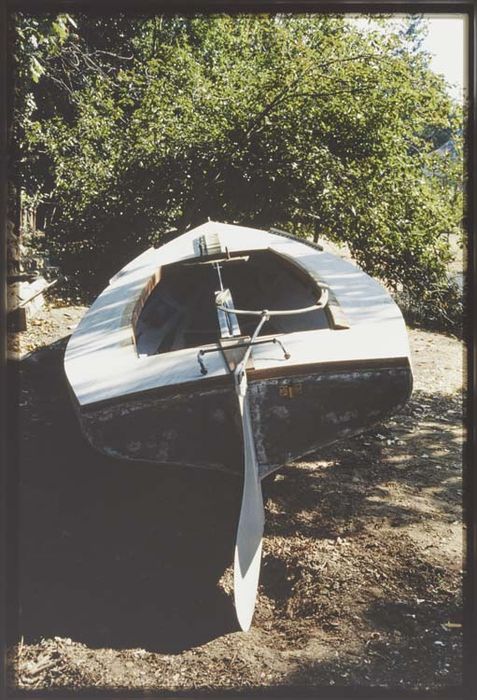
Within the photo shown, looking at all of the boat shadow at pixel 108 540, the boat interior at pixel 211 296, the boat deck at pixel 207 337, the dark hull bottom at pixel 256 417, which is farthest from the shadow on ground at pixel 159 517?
the boat interior at pixel 211 296

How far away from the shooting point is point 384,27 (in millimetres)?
1809

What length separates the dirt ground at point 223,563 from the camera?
1.49 metres

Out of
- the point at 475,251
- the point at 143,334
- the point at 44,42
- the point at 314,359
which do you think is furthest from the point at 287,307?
the point at 44,42

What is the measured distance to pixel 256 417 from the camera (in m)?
1.71

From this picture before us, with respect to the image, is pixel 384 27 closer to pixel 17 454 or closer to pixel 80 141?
pixel 80 141

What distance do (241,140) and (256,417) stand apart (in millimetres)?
1387

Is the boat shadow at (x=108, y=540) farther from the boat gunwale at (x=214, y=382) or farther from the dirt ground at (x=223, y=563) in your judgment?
the boat gunwale at (x=214, y=382)

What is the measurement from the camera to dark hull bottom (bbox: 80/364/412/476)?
5.54 feet

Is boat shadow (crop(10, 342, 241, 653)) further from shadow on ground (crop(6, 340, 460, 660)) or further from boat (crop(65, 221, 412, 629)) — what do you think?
boat (crop(65, 221, 412, 629))

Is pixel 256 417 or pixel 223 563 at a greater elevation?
pixel 256 417

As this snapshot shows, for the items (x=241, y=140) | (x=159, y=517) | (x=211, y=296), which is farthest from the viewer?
(x=211, y=296)

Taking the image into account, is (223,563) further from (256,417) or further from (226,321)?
(226,321)

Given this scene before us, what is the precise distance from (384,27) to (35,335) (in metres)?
1.50

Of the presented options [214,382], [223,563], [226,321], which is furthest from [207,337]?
[223,563]
